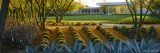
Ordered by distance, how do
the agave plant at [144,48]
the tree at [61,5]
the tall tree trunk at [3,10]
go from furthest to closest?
the tree at [61,5], the tall tree trunk at [3,10], the agave plant at [144,48]

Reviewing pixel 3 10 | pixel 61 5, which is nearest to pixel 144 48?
pixel 3 10

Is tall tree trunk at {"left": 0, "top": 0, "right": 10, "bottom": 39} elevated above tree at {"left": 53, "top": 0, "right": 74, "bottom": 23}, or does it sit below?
above

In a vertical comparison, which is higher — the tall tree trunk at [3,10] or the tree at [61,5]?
the tall tree trunk at [3,10]

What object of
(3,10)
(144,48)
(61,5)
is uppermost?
(3,10)

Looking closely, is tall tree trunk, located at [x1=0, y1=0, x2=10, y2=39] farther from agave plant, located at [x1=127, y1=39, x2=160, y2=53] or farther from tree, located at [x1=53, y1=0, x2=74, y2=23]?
tree, located at [x1=53, y1=0, x2=74, y2=23]

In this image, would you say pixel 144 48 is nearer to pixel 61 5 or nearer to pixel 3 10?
pixel 3 10

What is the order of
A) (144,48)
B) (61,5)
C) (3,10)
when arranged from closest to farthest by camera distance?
(144,48) → (3,10) → (61,5)

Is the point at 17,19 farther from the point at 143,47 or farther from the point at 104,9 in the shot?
the point at 104,9

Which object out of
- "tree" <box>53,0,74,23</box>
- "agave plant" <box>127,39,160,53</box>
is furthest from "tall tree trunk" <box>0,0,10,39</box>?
"tree" <box>53,0,74,23</box>

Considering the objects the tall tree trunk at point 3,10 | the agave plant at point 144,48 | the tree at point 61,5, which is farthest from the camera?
the tree at point 61,5

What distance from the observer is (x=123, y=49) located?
6.84 m

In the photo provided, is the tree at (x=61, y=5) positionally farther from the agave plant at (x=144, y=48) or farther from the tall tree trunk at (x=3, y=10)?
the agave plant at (x=144, y=48)

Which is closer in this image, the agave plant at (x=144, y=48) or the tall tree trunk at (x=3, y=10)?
the agave plant at (x=144, y=48)

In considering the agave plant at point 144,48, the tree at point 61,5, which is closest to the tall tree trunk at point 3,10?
the agave plant at point 144,48
